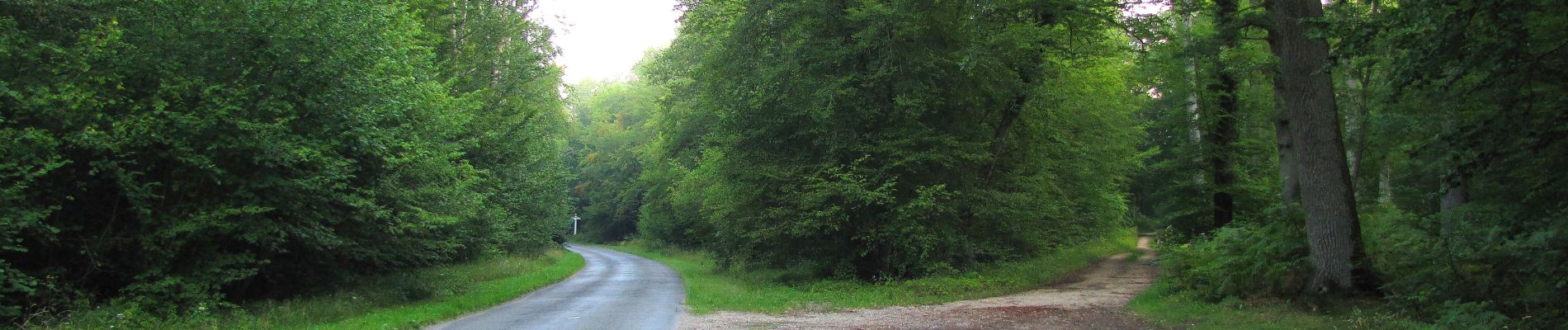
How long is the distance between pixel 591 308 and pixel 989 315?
6554 mm

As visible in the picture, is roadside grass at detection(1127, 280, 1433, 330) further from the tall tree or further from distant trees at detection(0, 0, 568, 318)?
distant trees at detection(0, 0, 568, 318)

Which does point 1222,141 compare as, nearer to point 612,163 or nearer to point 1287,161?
point 1287,161

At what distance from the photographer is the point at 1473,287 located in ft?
30.2

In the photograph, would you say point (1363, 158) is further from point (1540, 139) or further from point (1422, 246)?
point (1540, 139)

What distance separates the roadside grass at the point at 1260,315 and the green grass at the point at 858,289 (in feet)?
14.1

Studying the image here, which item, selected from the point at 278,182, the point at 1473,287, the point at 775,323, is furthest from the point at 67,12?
the point at 1473,287

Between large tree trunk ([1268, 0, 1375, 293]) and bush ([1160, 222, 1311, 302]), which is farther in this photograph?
bush ([1160, 222, 1311, 302])

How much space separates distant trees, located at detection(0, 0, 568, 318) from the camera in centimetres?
1007

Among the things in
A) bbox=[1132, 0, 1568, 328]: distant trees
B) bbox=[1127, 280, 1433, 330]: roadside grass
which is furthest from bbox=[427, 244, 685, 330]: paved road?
bbox=[1132, 0, 1568, 328]: distant trees

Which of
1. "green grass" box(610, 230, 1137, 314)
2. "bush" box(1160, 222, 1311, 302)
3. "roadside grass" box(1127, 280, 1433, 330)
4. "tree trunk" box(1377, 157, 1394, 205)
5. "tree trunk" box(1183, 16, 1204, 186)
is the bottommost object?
"green grass" box(610, 230, 1137, 314)

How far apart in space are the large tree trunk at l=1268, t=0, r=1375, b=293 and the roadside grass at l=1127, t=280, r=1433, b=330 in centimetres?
52

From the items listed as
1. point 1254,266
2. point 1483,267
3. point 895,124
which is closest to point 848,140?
point 895,124

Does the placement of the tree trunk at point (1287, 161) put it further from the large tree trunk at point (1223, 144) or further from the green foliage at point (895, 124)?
the green foliage at point (895, 124)

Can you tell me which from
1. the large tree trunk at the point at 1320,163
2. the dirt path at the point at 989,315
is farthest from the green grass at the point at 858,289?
the large tree trunk at the point at 1320,163
